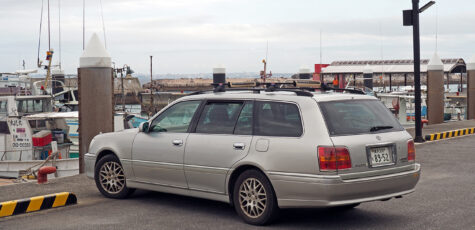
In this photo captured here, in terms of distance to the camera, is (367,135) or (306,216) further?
(306,216)

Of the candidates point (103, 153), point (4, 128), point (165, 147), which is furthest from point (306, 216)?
point (4, 128)

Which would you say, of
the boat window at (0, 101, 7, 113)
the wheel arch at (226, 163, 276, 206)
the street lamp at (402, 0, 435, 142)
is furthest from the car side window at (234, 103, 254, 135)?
the boat window at (0, 101, 7, 113)

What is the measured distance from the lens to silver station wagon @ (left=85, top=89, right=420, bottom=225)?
7.27 metres

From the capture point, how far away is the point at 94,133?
14695mm

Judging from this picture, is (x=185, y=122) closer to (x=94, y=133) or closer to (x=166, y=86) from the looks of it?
(x=94, y=133)

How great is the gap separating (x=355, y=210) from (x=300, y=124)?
179 centimetres

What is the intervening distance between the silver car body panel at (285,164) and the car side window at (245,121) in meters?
0.08

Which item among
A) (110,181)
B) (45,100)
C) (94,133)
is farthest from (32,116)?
(110,181)

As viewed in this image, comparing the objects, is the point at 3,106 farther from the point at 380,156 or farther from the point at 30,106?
the point at 380,156

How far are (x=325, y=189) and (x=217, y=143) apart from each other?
162 cm

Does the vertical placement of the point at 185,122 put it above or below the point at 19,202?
above

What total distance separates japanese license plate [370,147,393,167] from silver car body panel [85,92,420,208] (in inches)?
2.7

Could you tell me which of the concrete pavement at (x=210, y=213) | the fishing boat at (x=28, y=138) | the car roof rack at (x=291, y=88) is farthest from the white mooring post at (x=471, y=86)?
the car roof rack at (x=291, y=88)

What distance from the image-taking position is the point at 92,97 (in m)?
14.8
